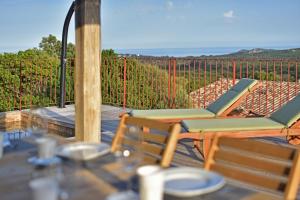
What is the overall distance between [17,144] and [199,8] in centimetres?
2035

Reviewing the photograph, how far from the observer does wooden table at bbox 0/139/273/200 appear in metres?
1.47

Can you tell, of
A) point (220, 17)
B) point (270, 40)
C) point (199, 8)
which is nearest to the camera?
point (199, 8)

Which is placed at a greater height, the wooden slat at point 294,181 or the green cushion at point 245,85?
the green cushion at point 245,85

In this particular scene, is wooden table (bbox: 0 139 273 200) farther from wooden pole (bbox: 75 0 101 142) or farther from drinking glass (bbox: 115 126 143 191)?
wooden pole (bbox: 75 0 101 142)

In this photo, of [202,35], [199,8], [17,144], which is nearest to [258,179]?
[17,144]

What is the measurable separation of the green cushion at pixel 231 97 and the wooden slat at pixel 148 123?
258cm

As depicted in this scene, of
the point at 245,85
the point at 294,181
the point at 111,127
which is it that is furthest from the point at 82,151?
the point at 111,127

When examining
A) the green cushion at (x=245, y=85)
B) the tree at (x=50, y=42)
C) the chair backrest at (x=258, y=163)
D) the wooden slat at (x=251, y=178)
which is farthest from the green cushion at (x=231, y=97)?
the tree at (x=50, y=42)

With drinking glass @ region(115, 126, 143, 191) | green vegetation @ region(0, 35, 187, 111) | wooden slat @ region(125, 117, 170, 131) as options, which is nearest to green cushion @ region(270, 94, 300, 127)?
wooden slat @ region(125, 117, 170, 131)

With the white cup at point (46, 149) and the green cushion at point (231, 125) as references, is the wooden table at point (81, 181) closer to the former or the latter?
the white cup at point (46, 149)

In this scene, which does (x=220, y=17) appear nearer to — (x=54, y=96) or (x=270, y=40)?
(x=270, y=40)

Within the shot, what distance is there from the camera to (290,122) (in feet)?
13.3

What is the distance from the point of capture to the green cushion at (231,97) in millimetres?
4738

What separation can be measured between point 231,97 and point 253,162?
3.11 metres
